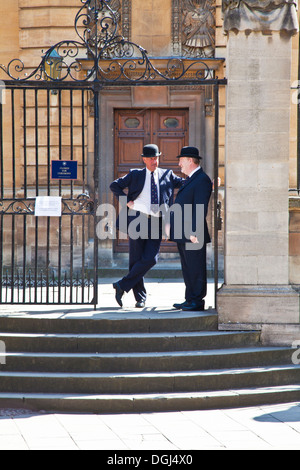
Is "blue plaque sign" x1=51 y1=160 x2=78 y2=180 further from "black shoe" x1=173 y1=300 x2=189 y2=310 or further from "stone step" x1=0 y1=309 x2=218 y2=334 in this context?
"black shoe" x1=173 y1=300 x2=189 y2=310

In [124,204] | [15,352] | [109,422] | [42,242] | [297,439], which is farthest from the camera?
[42,242]

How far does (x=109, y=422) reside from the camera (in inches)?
247

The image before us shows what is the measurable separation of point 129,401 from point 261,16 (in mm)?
4256

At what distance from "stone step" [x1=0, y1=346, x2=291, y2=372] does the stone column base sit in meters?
0.51

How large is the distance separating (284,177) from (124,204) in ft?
6.47

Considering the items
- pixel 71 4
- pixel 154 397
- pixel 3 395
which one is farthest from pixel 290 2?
pixel 71 4

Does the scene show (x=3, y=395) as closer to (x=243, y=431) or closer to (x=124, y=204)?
(x=243, y=431)

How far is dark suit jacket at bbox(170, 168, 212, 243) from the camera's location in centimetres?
816

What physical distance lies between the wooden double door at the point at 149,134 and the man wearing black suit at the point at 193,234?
18.4ft

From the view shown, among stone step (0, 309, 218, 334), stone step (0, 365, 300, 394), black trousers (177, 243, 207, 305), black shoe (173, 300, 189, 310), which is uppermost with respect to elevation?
black trousers (177, 243, 207, 305)

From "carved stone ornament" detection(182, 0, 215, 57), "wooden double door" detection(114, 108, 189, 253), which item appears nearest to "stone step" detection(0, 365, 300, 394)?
"wooden double door" detection(114, 108, 189, 253)

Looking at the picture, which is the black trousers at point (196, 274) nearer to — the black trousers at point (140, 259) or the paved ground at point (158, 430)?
the black trousers at point (140, 259)

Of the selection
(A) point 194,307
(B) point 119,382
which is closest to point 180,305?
(A) point 194,307

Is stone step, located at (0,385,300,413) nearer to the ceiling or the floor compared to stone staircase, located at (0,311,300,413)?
nearer to the floor
